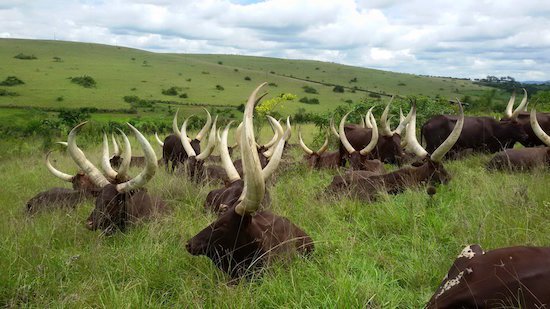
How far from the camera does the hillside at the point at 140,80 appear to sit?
41688 mm

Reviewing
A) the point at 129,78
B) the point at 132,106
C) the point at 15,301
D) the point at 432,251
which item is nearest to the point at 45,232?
the point at 15,301

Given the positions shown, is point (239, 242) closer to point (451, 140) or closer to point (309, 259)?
point (309, 259)

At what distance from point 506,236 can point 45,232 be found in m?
4.88

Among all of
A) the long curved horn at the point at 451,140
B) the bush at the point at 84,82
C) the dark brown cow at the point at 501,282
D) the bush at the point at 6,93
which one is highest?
the long curved horn at the point at 451,140

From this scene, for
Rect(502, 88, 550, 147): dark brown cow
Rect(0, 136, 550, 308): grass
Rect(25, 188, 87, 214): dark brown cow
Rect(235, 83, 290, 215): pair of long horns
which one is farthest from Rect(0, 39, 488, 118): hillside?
Rect(235, 83, 290, 215): pair of long horns

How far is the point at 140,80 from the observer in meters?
56.5

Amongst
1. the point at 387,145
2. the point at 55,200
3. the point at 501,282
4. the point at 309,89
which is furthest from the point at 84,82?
the point at 501,282

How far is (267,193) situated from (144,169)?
75.2 inches

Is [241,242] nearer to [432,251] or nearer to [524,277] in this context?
[432,251]

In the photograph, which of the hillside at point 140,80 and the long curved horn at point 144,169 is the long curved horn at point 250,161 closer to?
the long curved horn at point 144,169

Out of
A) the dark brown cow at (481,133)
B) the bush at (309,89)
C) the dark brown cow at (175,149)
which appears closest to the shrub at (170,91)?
the bush at (309,89)

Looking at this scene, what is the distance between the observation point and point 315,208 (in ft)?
21.3

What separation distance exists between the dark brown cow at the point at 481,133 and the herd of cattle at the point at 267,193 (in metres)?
0.02

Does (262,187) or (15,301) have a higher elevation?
(262,187)
